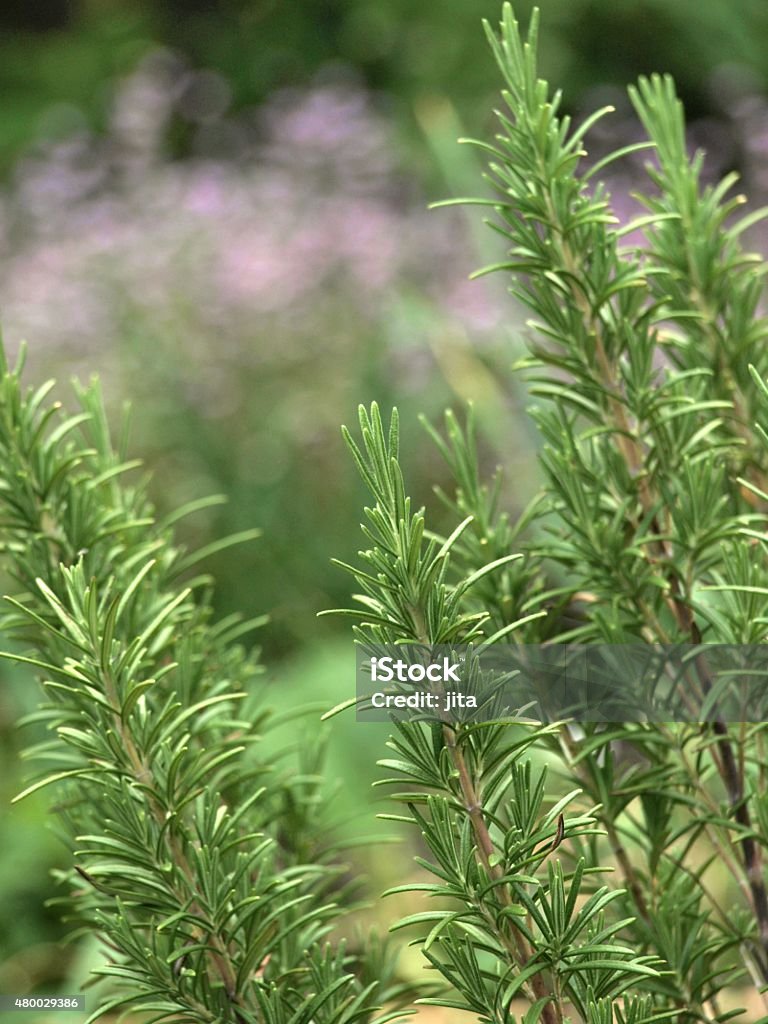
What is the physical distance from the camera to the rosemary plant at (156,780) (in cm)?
36

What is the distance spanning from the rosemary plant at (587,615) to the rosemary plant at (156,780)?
2.3 inches

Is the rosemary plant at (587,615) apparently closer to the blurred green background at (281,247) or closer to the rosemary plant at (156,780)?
the rosemary plant at (156,780)

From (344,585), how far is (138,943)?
1786 millimetres

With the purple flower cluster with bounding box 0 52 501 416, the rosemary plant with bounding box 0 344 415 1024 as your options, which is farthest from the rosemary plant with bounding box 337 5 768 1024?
the purple flower cluster with bounding box 0 52 501 416

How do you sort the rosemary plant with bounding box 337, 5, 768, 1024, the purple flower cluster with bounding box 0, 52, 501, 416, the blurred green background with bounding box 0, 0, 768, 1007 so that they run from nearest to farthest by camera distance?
1. the rosemary plant with bounding box 337, 5, 768, 1024
2. the blurred green background with bounding box 0, 0, 768, 1007
3. the purple flower cluster with bounding box 0, 52, 501, 416

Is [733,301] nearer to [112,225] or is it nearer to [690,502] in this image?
[690,502]

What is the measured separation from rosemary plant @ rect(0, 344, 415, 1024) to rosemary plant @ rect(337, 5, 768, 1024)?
0.06 meters

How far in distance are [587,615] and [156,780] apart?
172 millimetres

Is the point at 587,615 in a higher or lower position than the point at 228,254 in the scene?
lower

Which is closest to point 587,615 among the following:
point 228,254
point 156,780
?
point 156,780

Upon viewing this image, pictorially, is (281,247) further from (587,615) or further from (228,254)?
(587,615)

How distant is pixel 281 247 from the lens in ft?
10.1

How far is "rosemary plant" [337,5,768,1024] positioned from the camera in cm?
33

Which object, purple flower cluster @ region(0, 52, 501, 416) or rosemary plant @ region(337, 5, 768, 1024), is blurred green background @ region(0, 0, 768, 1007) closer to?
purple flower cluster @ region(0, 52, 501, 416)
